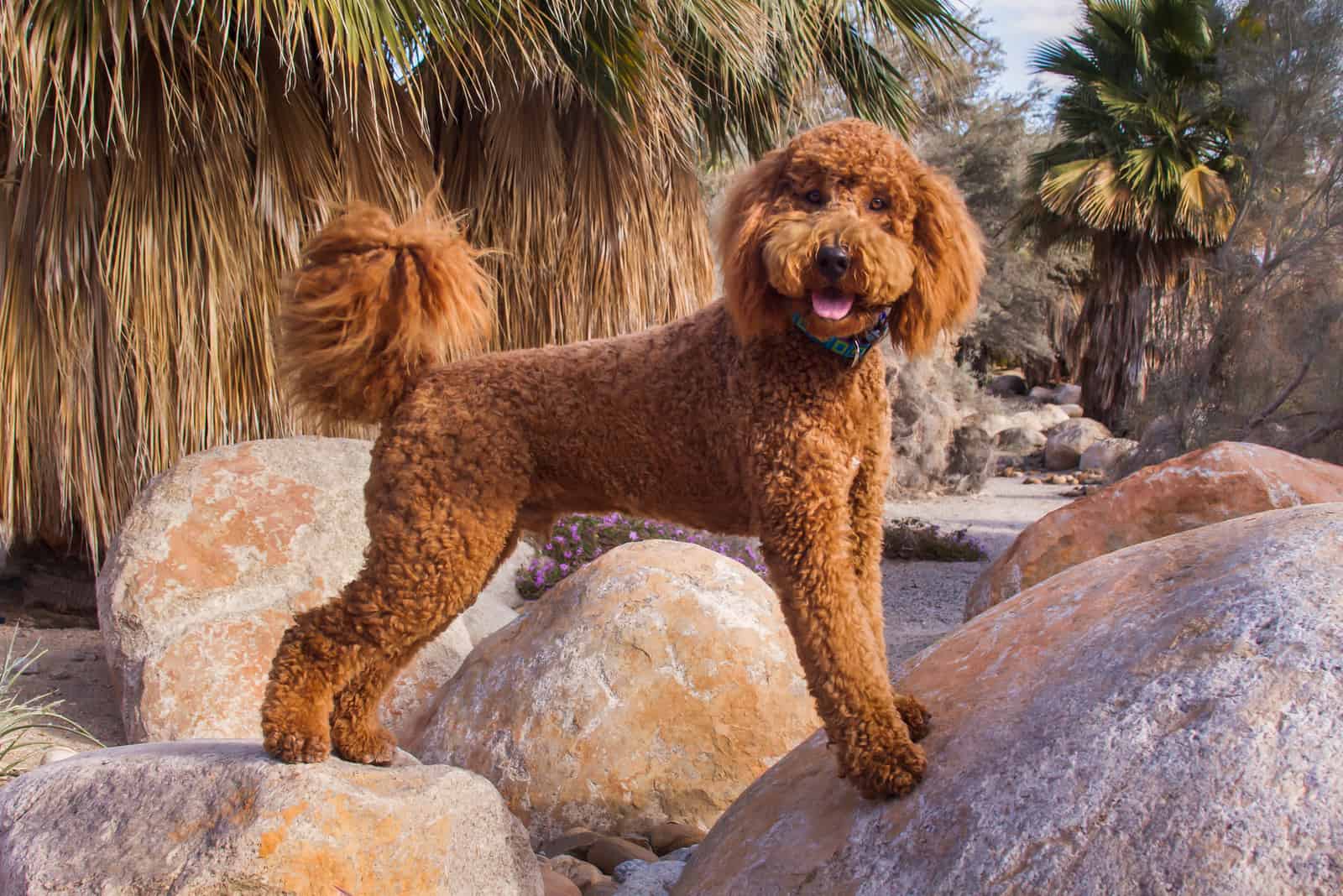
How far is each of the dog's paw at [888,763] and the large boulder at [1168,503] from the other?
3.19m

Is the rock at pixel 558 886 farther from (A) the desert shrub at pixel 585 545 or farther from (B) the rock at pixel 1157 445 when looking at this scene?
(B) the rock at pixel 1157 445

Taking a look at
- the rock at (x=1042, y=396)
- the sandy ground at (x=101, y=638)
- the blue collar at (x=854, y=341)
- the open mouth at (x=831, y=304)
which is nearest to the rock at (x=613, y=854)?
the blue collar at (x=854, y=341)

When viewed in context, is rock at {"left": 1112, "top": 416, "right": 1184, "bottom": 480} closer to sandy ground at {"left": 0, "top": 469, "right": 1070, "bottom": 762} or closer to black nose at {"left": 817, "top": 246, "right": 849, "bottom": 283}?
sandy ground at {"left": 0, "top": 469, "right": 1070, "bottom": 762}

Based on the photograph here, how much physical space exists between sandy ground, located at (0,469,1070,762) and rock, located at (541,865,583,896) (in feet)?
8.27

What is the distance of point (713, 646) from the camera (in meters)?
3.71

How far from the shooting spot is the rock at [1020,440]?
18.2m

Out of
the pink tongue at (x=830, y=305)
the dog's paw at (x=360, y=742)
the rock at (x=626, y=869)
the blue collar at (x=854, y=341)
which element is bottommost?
the rock at (x=626, y=869)

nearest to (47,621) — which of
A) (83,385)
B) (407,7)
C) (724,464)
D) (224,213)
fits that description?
(83,385)

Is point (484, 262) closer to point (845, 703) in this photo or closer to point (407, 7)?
point (407, 7)

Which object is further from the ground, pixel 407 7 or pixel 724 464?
pixel 407 7

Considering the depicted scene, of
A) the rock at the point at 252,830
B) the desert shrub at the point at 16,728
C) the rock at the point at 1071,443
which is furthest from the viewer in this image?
the rock at the point at 1071,443

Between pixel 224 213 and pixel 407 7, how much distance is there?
150cm

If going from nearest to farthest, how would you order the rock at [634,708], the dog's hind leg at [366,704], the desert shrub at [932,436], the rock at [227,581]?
the dog's hind leg at [366,704], the rock at [634,708], the rock at [227,581], the desert shrub at [932,436]

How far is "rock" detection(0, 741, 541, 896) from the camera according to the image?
7.82 ft
